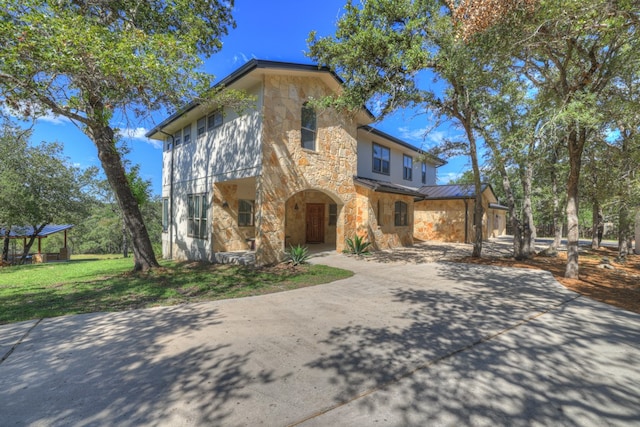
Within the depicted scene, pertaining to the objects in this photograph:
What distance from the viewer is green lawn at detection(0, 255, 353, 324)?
18.3 feet

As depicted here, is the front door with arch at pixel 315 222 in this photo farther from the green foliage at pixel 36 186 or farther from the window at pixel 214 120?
the green foliage at pixel 36 186

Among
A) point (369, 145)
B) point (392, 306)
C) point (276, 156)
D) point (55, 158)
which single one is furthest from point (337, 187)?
point (55, 158)

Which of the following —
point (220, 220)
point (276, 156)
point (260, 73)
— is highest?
point (260, 73)

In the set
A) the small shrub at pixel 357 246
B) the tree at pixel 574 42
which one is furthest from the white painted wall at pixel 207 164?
the tree at pixel 574 42

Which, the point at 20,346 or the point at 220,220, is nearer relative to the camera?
the point at 20,346

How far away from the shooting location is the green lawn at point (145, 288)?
5578 millimetres

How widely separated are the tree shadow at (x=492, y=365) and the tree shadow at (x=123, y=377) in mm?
1102

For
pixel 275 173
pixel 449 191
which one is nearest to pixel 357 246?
pixel 275 173

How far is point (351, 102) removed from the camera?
917 cm

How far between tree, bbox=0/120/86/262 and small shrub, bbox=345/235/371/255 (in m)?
18.7

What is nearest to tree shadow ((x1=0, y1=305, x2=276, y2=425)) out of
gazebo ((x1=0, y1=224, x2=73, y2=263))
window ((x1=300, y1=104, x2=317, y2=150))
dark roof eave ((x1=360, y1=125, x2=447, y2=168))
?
window ((x1=300, y1=104, x2=317, y2=150))

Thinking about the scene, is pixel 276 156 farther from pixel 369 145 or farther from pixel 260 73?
pixel 369 145

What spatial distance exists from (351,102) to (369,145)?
21.5ft

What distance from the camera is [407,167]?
19.1 metres
